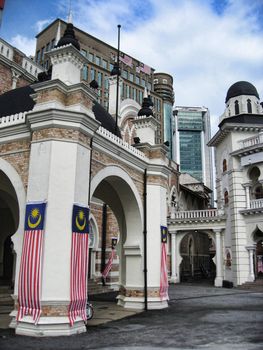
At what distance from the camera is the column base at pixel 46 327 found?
8.68m

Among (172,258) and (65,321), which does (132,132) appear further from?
(65,321)

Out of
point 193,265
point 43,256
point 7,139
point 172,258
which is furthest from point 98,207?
point 193,265

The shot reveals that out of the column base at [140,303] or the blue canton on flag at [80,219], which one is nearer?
the blue canton on flag at [80,219]

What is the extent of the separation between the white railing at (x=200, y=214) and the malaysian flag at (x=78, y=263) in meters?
19.0

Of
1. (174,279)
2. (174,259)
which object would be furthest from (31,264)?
(174,279)

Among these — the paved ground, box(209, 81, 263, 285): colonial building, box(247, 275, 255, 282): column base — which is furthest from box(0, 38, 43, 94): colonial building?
box(247, 275, 255, 282): column base

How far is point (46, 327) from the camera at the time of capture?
8.74 metres

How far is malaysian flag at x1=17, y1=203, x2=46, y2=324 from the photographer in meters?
9.05

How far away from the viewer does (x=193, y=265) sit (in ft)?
122

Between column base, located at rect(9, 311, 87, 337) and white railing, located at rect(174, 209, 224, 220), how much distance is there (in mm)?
20080

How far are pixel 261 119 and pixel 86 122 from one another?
2097 cm

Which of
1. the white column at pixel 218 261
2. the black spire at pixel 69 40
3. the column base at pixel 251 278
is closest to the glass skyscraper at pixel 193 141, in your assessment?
the white column at pixel 218 261

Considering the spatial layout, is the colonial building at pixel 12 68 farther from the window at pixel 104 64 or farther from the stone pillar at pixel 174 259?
the window at pixel 104 64

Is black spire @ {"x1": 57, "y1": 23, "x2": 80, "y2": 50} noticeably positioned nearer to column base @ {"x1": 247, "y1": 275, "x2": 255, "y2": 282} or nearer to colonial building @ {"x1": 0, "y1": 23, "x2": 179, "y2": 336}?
colonial building @ {"x1": 0, "y1": 23, "x2": 179, "y2": 336}
